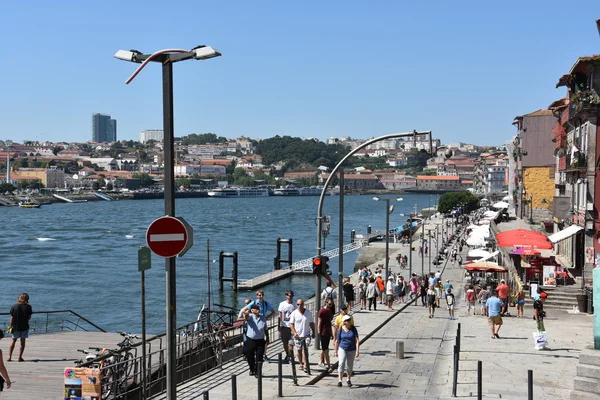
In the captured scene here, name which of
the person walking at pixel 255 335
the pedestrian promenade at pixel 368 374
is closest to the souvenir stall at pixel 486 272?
the pedestrian promenade at pixel 368 374

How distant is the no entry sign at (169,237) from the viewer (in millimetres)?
7770

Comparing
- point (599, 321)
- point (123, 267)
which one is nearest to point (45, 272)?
point (123, 267)

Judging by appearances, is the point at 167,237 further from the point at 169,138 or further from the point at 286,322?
the point at 286,322

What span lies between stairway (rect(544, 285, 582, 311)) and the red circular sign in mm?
20120

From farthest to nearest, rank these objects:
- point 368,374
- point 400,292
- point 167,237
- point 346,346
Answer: point 400,292, point 368,374, point 346,346, point 167,237

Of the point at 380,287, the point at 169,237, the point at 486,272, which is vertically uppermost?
the point at 169,237

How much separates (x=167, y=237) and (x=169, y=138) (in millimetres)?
1050

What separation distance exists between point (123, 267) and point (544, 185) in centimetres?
3492

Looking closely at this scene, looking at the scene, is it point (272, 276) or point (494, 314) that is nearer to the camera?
point (494, 314)

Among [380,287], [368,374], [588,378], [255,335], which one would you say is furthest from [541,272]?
[588,378]

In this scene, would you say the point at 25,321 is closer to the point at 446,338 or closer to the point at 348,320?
the point at 348,320

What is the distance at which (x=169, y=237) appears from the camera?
7836 millimetres

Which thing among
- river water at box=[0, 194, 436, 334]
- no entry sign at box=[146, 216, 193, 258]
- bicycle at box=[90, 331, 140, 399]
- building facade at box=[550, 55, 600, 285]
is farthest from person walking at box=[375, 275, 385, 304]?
no entry sign at box=[146, 216, 193, 258]

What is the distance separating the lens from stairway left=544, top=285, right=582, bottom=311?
83.7 ft
